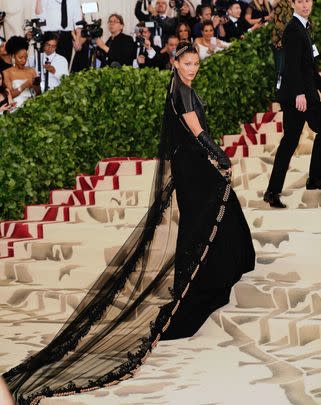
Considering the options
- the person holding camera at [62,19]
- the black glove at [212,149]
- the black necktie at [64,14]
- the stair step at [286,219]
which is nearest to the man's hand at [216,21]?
the person holding camera at [62,19]

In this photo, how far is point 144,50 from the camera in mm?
12586

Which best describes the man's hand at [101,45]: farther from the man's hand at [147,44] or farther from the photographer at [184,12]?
the photographer at [184,12]

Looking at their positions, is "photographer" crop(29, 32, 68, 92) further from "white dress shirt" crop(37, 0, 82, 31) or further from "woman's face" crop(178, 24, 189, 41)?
"woman's face" crop(178, 24, 189, 41)

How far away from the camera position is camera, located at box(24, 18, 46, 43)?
1230cm

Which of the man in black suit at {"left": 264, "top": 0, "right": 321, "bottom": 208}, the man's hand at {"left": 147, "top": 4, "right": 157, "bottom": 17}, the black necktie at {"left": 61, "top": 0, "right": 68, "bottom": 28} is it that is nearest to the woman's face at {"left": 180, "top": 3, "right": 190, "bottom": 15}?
the man's hand at {"left": 147, "top": 4, "right": 157, "bottom": 17}

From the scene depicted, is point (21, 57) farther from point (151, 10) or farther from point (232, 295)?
point (232, 295)

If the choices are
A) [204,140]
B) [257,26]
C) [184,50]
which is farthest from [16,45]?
[204,140]

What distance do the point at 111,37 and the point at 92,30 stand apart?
234 mm

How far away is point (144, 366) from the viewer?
6.22 metres

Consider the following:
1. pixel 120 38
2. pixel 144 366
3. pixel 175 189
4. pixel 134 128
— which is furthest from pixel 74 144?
pixel 144 366

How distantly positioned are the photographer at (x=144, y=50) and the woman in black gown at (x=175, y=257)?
18.5 ft

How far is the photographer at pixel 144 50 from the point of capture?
40.9 feet

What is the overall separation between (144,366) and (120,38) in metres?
6.91

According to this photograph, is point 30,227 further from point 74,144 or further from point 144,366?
point 144,366
